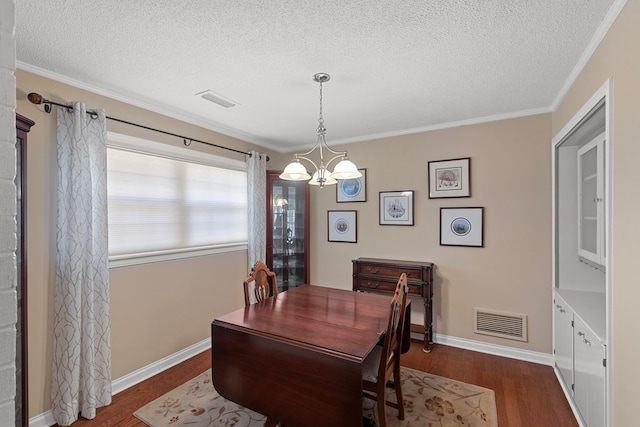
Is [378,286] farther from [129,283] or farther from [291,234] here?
[129,283]

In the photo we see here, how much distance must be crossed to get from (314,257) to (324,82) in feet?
8.06

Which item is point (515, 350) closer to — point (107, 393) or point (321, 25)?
point (321, 25)

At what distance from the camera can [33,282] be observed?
199 centimetres

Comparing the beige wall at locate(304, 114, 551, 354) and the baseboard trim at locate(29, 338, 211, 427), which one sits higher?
the beige wall at locate(304, 114, 551, 354)

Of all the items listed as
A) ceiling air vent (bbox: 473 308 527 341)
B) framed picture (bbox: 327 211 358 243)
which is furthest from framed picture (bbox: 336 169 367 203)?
ceiling air vent (bbox: 473 308 527 341)

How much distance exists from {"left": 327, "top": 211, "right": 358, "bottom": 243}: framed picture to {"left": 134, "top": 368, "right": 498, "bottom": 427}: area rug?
1.76 meters

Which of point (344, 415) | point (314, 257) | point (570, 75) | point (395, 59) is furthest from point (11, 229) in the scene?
point (314, 257)

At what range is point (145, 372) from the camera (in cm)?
262

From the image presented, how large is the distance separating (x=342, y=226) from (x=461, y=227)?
1.41 meters

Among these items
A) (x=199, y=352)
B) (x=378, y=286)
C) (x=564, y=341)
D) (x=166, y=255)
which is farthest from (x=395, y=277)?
(x=166, y=255)

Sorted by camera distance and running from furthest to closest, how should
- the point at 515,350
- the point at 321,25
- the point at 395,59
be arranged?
the point at 515,350 → the point at 395,59 → the point at 321,25

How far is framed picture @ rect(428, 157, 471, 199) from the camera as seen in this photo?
10.3 feet

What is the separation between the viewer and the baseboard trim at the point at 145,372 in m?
2.03

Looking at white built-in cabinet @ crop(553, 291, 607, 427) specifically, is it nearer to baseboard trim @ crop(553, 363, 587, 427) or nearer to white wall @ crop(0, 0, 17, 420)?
baseboard trim @ crop(553, 363, 587, 427)
